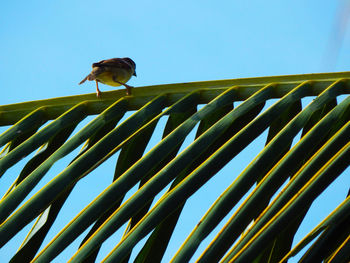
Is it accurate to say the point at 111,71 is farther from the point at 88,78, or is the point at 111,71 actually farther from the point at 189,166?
the point at 189,166

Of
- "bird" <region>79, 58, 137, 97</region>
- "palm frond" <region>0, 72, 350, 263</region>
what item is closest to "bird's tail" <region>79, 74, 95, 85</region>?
"bird" <region>79, 58, 137, 97</region>

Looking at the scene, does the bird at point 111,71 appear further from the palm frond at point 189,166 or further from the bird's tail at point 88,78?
the palm frond at point 189,166

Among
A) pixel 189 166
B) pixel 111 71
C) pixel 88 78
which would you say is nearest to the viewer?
pixel 189 166

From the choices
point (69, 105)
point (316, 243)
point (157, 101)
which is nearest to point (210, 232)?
point (316, 243)

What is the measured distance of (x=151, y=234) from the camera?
6.92 feet

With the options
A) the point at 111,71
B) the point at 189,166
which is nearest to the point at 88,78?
the point at 111,71

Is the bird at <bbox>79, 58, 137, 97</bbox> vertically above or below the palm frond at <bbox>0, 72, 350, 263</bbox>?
above

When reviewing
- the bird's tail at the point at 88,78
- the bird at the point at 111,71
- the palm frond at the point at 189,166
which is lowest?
the palm frond at the point at 189,166

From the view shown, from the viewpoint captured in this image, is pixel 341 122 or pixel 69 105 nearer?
pixel 341 122

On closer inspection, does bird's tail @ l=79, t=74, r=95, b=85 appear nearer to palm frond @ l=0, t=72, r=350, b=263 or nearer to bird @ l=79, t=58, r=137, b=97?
bird @ l=79, t=58, r=137, b=97

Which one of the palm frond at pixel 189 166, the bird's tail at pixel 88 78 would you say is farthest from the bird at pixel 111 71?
the palm frond at pixel 189 166

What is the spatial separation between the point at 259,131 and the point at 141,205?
613 millimetres

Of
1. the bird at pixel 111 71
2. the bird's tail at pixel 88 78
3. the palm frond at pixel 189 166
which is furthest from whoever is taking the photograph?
the bird at pixel 111 71

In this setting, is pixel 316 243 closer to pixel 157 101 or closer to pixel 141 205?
pixel 141 205
